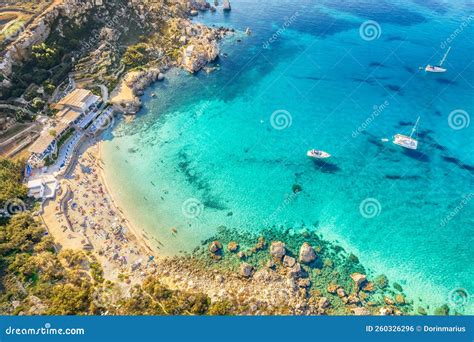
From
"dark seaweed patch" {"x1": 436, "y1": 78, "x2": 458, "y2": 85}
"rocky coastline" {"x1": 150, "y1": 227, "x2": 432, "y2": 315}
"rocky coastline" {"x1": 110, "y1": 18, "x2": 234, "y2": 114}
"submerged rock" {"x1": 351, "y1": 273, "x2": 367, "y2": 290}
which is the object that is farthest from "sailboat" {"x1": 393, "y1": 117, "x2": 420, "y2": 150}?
"rocky coastline" {"x1": 110, "y1": 18, "x2": 234, "y2": 114}

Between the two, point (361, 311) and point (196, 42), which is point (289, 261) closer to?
point (361, 311)

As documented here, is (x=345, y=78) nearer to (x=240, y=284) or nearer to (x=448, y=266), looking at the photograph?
(x=448, y=266)

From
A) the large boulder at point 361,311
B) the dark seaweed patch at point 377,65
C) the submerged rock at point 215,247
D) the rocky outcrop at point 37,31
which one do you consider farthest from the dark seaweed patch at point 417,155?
the rocky outcrop at point 37,31

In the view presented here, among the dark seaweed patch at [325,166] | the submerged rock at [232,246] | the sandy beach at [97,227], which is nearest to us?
the sandy beach at [97,227]

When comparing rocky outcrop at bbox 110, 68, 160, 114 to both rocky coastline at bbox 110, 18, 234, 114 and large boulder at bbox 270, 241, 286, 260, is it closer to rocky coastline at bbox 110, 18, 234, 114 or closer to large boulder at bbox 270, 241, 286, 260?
rocky coastline at bbox 110, 18, 234, 114

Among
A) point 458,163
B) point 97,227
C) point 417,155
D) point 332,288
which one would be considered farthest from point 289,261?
point 458,163

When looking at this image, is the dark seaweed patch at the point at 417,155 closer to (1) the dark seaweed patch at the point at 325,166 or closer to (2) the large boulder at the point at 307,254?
(1) the dark seaweed patch at the point at 325,166

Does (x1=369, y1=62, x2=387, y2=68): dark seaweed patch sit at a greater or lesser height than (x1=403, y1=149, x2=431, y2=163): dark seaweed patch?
greater
